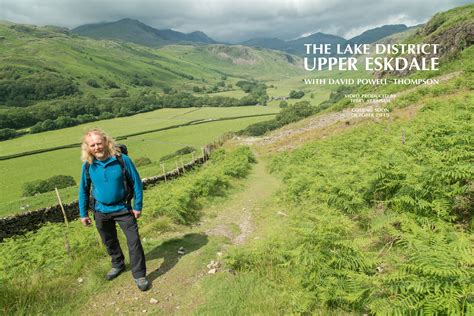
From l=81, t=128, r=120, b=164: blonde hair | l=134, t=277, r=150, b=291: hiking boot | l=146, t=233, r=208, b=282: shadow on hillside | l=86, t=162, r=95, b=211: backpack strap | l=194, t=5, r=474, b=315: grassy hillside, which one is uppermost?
l=81, t=128, r=120, b=164: blonde hair

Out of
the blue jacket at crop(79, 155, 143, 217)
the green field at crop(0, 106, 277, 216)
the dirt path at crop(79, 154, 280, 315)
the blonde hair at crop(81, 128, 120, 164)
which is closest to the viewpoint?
the dirt path at crop(79, 154, 280, 315)

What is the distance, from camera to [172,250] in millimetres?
8656

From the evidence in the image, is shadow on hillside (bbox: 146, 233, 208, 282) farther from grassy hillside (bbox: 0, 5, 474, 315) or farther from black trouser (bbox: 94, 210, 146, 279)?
black trouser (bbox: 94, 210, 146, 279)

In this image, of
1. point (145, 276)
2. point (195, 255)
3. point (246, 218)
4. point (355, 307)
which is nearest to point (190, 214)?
point (246, 218)

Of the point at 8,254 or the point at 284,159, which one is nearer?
the point at 8,254

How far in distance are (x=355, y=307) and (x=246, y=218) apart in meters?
8.54

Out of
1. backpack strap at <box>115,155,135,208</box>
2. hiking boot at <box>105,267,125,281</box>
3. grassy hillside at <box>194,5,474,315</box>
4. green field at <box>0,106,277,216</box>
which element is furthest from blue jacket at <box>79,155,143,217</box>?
green field at <box>0,106,277,216</box>

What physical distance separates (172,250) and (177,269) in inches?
49.1

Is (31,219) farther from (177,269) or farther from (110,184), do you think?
(110,184)

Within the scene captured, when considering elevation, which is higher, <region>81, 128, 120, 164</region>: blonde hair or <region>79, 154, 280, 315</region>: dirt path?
<region>81, 128, 120, 164</region>: blonde hair

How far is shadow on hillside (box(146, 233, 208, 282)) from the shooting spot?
7.50 m

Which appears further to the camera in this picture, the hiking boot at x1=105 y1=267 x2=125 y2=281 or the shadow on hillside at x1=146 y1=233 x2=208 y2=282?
the shadow on hillside at x1=146 y1=233 x2=208 y2=282

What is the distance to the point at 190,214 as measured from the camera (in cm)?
1290

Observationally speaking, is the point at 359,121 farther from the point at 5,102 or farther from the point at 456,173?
the point at 5,102
